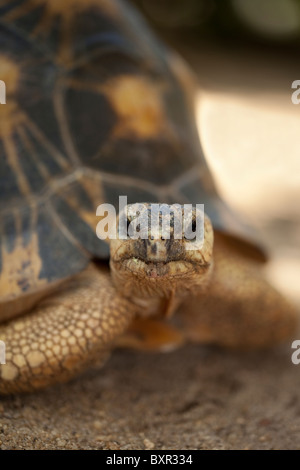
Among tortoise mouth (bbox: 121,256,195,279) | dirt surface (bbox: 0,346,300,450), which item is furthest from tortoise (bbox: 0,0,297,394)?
dirt surface (bbox: 0,346,300,450)

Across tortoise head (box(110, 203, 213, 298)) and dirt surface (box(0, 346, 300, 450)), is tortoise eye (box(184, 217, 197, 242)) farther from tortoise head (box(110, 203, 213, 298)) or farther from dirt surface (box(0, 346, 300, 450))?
dirt surface (box(0, 346, 300, 450))

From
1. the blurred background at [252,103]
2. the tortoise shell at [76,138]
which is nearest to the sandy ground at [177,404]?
the blurred background at [252,103]

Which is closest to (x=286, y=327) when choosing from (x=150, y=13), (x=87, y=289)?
Result: (x=87, y=289)

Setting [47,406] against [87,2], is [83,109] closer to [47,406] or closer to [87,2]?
[87,2]

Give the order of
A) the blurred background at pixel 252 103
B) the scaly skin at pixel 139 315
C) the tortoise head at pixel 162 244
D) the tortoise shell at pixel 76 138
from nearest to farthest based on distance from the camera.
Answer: the tortoise head at pixel 162 244
the scaly skin at pixel 139 315
the tortoise shell at pixel 76 138
the blurred background at pixel 252 103

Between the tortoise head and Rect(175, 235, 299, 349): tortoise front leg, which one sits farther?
Rect(175, 235, 299, 349): tortoise front leg

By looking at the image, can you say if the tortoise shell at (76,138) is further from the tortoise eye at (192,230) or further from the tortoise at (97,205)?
the tortoise eye at (192,230)

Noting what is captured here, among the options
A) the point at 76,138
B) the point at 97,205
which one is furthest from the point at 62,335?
the point at 76,138
